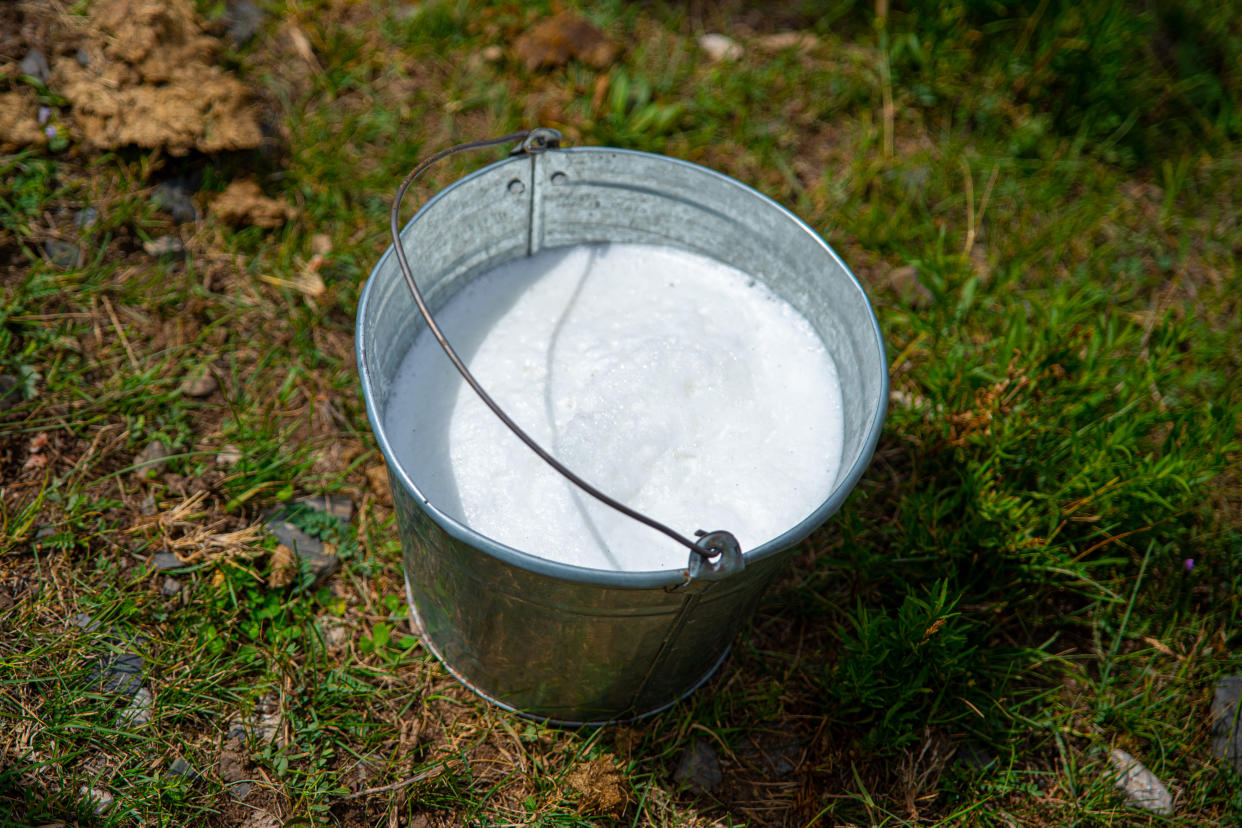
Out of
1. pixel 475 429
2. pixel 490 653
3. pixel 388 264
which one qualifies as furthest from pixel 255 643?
pixel 388 264

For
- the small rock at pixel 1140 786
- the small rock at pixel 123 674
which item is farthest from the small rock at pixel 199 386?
the small rock at pixel 1140 786

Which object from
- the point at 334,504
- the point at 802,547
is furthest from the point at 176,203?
the point at 802,547

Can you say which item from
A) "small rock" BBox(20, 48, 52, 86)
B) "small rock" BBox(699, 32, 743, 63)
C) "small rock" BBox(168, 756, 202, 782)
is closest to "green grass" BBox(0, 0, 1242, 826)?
"small rock" BBox(168, 756, 202, 782)

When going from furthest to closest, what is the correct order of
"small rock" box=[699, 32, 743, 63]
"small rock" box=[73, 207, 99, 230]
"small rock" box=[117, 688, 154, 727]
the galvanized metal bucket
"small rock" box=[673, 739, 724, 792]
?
"small rock" box=[699, 32, 743, 63] < "small rock" box=[73, 207, 99, 230] < "small rock" box=[673, 739, 724, 792] < "small rock" box=[117, 688, 154, 727] < the galvanized metal bucket

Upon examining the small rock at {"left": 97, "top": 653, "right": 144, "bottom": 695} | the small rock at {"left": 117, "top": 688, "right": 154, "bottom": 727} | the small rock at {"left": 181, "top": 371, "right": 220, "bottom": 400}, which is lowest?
the small rock at {"left": 117, "top": 688, "right": 154, "bottom": 727}

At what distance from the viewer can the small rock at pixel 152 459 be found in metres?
2.27

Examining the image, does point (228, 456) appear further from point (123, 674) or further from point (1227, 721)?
point (1227, 721)

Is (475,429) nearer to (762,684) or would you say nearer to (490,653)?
(490,653)

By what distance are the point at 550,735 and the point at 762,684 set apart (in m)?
0.52

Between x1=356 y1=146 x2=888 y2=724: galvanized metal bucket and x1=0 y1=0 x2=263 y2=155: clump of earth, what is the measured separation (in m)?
1.12

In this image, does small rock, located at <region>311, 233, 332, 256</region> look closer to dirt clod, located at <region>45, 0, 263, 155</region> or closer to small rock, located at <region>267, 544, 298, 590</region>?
dirt clod, located at <region>45, 0, 263, 155</region>

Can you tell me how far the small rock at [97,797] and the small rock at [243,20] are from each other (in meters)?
2.33

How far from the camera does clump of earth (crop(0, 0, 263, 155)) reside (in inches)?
105

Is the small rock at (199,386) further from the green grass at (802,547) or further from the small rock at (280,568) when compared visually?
the small rock at (280,568)
